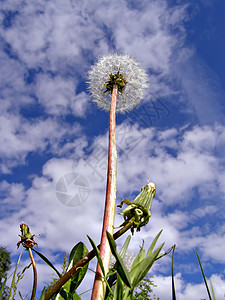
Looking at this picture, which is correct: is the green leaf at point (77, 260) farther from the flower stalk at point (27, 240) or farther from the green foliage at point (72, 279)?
the flower stalk at point (27, 240)

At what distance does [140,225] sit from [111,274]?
24 centimetres

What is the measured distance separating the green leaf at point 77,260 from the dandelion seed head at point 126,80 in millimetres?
1809

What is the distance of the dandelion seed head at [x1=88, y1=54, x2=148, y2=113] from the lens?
289 centimetres

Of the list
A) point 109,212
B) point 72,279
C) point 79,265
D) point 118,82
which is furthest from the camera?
point 118,82

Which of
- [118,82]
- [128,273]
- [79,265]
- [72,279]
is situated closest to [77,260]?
[72,279]

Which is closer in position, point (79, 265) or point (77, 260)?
point (79, 265)

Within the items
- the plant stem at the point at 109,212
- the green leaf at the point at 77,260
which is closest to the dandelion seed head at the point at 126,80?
the plant stem at the point at 109,212

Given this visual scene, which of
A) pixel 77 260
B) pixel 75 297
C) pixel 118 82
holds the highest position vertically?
pixel 118 82

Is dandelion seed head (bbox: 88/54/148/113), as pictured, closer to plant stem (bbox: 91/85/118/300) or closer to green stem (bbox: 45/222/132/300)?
plant stem (bbox: 91/85/118/300)

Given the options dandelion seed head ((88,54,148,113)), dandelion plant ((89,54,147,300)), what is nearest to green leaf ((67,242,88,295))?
dandelion plant ((89,54,147,300))

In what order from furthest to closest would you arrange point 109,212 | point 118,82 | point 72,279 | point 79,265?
1. point 118,82
2. point 109,212
3. point 72,279
4. point 79,265

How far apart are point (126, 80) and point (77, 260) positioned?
205cm

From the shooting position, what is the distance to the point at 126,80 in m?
2.80

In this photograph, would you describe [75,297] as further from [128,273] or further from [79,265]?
[128,273]
